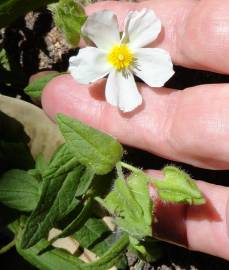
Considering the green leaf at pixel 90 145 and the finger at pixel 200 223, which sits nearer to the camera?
the green leaf at pixel 90 145

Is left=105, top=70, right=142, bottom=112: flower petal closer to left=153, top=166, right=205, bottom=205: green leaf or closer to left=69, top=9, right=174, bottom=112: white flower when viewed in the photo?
left=69, top=9, right=174, bottom=112: white flower

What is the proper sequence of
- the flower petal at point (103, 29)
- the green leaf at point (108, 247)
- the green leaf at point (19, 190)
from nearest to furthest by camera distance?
1. the flower petal at point (103, 29)
2. the green leaf at point (19, 190)
3. the green leaf at point (108, 247)

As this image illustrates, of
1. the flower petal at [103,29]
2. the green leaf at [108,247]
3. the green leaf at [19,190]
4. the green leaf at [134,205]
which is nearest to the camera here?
the green leaf at [134,205]

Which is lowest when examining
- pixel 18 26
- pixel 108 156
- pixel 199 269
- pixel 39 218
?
pixel 199 269

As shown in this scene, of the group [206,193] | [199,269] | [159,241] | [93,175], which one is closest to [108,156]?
[93,175]

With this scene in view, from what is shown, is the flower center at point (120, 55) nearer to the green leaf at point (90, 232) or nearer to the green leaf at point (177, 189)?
the green leaf at point (177, 189)

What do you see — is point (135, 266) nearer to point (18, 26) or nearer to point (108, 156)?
point (108, 156)

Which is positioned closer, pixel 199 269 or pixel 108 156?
pixel 108 156

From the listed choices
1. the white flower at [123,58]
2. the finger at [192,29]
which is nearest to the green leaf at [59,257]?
the white flower at [123,58]
